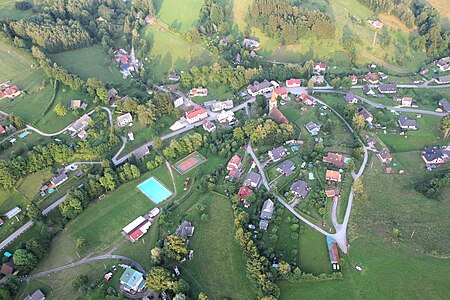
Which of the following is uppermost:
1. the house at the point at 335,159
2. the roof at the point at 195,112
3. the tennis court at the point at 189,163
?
the roof at the point at 195,112

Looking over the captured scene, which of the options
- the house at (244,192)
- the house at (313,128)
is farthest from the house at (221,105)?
the house at (244,192)

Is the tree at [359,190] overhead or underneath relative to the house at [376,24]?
underneath

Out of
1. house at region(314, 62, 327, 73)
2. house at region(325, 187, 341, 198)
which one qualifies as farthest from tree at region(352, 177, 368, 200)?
house at region(314, 62, 327, 73)

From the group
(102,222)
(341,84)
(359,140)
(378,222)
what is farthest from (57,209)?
(341,84)

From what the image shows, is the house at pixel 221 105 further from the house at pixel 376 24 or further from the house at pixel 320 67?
the house at pixel 376 24

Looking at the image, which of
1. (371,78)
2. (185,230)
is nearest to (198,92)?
(185,230)

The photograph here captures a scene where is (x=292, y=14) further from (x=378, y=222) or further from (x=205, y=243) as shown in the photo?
(x=205, y=243)
